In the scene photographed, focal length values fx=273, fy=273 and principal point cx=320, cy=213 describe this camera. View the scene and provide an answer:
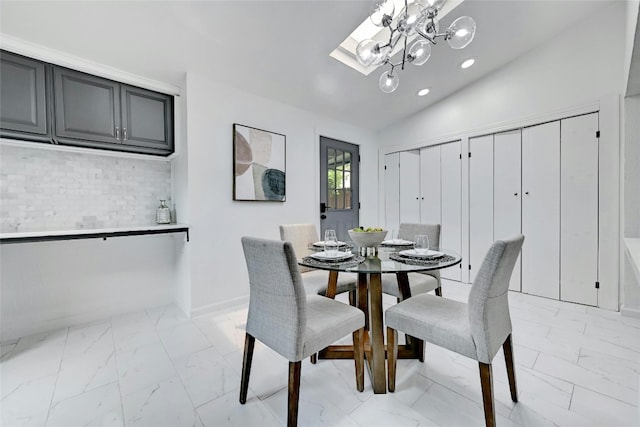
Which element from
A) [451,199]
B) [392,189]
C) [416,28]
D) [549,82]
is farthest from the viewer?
[392,189]

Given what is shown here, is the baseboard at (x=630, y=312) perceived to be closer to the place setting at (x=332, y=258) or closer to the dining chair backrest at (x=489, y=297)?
the dining chair backrest at (x=489, y=297)

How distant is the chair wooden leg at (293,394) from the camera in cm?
124

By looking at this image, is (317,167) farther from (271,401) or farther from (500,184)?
(271,401)

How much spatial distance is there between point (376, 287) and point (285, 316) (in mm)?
587

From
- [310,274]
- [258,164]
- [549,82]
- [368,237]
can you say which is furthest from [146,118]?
[549,82]

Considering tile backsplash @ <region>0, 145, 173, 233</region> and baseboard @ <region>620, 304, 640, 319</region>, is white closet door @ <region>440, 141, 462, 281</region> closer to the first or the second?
baseboard @ <region>620, 304, 640, 319</region>

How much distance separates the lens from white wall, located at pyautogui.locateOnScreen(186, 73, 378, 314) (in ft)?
8.54

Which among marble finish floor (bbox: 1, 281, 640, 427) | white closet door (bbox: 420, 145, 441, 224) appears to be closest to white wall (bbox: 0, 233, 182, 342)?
marble finish floor (bbox: 1, 281, 640, 427)

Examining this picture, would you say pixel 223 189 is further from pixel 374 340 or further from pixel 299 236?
pixel 374 340

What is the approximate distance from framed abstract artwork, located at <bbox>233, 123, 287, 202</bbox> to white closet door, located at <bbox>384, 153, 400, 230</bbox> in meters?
1.95

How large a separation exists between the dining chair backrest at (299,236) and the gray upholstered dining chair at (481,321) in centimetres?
106

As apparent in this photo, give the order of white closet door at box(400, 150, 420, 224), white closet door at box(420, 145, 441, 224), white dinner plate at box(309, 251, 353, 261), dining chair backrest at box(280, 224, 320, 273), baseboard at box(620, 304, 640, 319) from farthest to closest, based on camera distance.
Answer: white closet door at box(400, 150, 420, 224), white closet door at box(420, 145, 441, 224), baseboard at box(620, 304, 640, 319), dining chair backrest at box(280, 224, 320, 273), white dinner plate at box(309, 251, 353, 261)

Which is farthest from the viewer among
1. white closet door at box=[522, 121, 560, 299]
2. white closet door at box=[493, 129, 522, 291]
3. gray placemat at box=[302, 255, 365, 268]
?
white closet door at box=[493, 129, 522, 291]

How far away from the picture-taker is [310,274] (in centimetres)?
240
